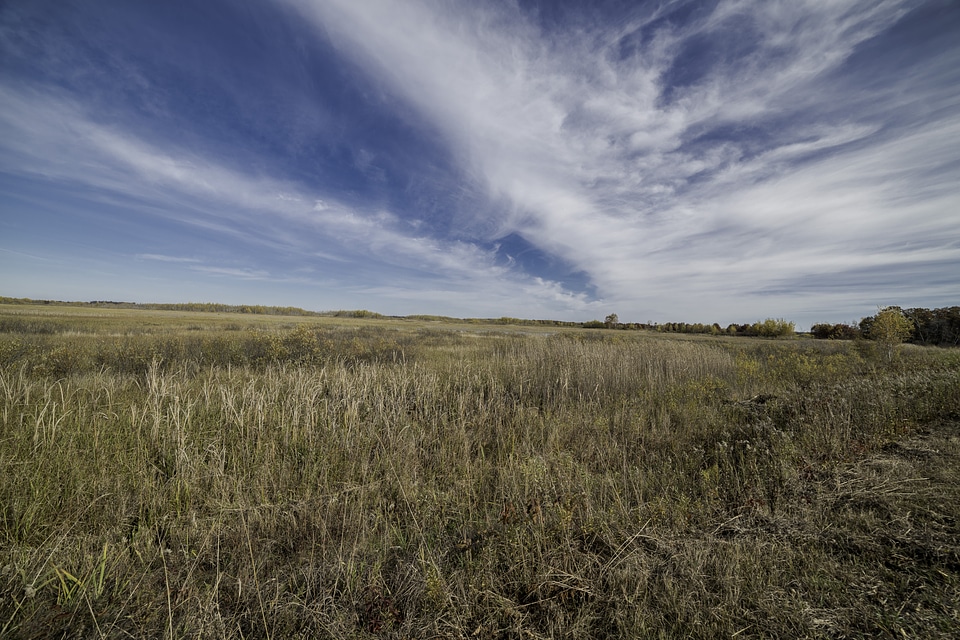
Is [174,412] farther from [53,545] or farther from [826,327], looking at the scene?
[826,327]

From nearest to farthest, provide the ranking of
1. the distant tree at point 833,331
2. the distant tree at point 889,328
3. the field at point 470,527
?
the field at point 470,527 < the distant tree at point 889,328 < the distant tree at point 833,331

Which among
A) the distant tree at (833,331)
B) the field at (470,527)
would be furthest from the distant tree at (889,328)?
the distant tree at (833,331)

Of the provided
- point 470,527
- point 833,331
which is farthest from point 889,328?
point 833,331

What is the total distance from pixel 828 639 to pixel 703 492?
2.01m

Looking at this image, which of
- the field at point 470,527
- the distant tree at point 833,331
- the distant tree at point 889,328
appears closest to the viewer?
the field at point 470,527

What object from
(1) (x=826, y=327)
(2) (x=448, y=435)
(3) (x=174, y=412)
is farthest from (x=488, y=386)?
(1) (x=826, y=327)

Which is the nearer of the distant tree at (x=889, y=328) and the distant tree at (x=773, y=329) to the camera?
the distant tree at (x=889, y=328)

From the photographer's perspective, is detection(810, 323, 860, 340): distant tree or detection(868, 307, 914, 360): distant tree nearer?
detection(868, 307, 914, 360): distant tree

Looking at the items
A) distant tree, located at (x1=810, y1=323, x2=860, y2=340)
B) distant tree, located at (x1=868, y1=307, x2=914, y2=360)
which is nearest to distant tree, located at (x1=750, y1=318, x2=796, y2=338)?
distant tree, located at (x1=810, y1=323, x2=860, y2=340)

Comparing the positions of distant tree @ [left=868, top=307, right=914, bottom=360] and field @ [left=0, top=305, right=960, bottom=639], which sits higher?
distant tree @ [left=868, top=307, right=914, bottom=360]

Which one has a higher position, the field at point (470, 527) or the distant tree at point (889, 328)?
the distant tree at point (889, 328)

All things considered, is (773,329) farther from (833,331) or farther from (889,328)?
(889,328)

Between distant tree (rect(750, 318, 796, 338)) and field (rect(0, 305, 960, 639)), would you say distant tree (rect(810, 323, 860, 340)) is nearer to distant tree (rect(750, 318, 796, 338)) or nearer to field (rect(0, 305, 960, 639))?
distant tree (rect(750, 318, 796, 338))

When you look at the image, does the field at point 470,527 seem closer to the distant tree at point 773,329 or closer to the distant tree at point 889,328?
the distant tree at point 889,328
